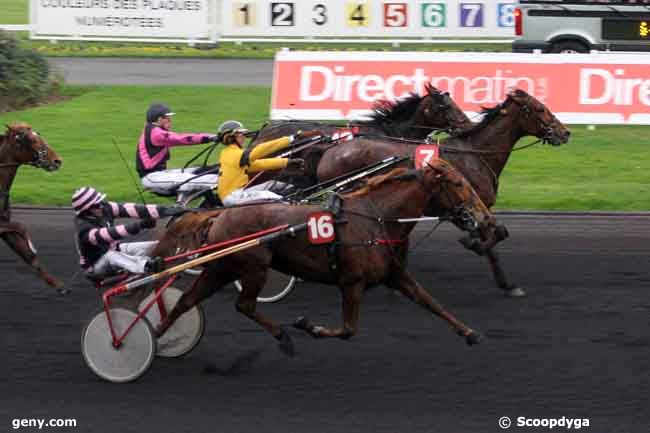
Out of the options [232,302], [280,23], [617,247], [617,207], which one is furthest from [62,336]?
[280,23]

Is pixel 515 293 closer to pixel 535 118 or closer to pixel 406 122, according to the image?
pixel 535 118

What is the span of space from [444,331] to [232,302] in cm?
186

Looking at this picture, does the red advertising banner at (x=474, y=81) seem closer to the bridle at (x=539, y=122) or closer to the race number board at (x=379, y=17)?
the bridle at (x=539, y=122)

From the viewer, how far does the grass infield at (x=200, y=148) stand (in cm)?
1323

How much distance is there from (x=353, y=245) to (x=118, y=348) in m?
1.65

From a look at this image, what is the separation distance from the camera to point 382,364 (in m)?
7.61

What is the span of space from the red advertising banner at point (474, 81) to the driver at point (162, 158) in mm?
5706

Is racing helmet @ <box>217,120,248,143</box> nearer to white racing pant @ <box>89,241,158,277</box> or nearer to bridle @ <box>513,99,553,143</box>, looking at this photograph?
white racing pant @ <box>89,241,158,277</box>

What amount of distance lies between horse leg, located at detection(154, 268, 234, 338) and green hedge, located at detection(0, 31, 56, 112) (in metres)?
11.8

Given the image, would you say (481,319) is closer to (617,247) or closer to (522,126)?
(522,126)

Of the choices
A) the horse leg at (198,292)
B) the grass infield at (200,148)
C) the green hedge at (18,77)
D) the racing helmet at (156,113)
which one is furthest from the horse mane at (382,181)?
the green hedge at (18,77)

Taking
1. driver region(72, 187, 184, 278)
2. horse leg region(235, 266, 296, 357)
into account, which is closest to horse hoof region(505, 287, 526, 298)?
horse leg region(235, 266, 296, 357)

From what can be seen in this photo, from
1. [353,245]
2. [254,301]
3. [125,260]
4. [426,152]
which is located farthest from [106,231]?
[426,152]

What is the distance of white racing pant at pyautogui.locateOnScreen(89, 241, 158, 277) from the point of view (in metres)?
7.54
